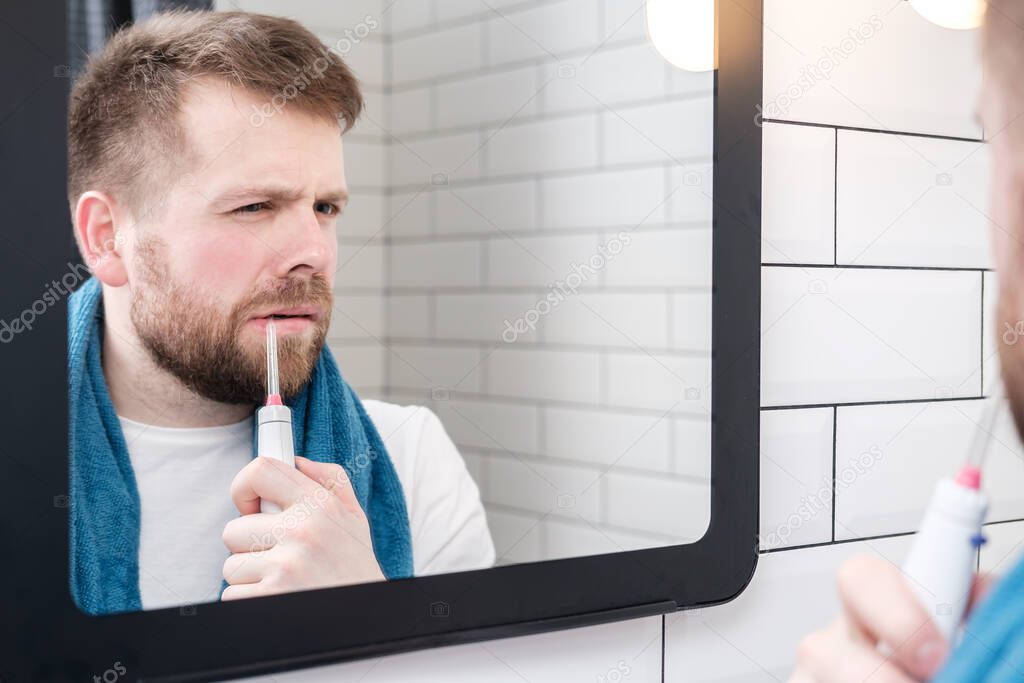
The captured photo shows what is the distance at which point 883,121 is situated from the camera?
0.87 metres

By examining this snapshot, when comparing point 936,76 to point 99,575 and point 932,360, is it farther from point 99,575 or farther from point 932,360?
point 99,575

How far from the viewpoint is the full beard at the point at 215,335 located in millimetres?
564

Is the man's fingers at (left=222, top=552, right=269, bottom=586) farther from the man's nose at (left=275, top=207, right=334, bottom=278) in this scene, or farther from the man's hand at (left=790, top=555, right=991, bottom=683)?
the man's hand at (left=790, top=555, right=991, bottom=683)

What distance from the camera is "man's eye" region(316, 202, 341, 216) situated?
1.98ft

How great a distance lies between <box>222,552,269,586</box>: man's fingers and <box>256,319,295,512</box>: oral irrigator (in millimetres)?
29

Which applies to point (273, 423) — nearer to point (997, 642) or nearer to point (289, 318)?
point (289, 318)

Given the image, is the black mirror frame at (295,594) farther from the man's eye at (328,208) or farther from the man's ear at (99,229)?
the man's eye at (328,208)

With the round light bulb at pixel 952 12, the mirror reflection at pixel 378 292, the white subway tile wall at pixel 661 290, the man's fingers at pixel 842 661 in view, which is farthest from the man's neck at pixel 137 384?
the round light bulb at pixel 952 12

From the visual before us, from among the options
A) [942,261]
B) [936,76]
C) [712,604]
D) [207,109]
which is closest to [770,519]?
[712,604]

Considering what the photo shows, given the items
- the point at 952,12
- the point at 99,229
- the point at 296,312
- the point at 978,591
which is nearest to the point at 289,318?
the point at 296,312

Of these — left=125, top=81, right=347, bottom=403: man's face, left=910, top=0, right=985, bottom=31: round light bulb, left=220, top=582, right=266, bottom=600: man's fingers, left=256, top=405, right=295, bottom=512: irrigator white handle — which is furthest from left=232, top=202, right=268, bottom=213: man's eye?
left=910, top=0, right=985, bottom=31: round light bulb

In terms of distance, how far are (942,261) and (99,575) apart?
2.41ft

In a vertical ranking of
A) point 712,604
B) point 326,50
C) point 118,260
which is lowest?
point 712,604

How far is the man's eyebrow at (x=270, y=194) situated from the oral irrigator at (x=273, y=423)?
2.9 inches
